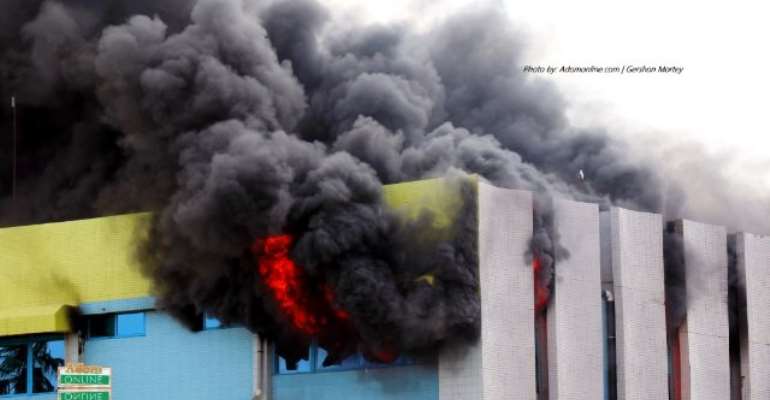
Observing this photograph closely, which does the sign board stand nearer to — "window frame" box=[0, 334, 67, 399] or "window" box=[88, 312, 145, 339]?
"window" box=[88, 312, 145, 339]

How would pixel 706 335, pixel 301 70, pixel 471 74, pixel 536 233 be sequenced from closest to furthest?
pixel 536 233, pixel 706 335, pixel 301 70, pixel 471 74

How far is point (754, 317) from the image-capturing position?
39375 millimetres

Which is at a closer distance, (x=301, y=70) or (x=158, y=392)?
(x=158, y=392)

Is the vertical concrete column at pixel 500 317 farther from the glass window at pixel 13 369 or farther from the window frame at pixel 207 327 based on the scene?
the glass window at pixel 13 369

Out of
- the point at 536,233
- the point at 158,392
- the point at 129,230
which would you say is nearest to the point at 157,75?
the point at 129,230

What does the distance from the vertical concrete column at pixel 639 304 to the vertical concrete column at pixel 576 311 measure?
604 millimetres

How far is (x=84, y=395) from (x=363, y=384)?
7.42 m

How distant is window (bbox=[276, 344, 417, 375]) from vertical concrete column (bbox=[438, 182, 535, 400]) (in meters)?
1.42

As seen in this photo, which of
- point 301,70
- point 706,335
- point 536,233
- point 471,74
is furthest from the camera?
point 471,74

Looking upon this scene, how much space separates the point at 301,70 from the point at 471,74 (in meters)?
6.59

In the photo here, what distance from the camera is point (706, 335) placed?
38625mm

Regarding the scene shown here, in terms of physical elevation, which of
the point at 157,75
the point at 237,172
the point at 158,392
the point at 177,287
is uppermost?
the point at 157,75

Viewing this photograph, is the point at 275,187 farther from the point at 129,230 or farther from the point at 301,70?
the point at 301,70

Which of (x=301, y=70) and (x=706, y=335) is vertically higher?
(x=301, y=70)
